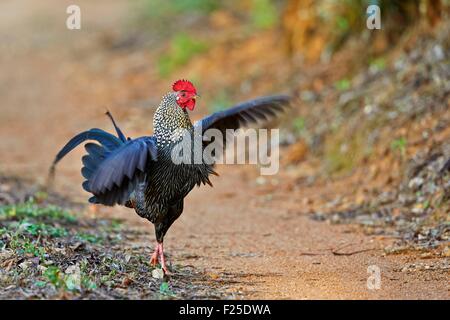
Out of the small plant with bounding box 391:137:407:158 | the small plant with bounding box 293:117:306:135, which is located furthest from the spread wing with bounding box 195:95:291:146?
the small plant with bounding box 293:117:306:135

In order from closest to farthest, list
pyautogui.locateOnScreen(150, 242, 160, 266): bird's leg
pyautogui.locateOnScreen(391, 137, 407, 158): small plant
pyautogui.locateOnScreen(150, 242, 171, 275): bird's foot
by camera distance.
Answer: pyautogui.locateOnScreen(150, 242, 171, 275): bird's foot
pyautogui.locateOnScreen(150, 242, 160, 266): bird's leg
pyautogui.locateOnScreen(391, 137, 407, 158): small plant

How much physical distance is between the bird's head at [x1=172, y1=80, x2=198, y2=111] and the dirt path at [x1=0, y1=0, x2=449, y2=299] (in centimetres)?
146

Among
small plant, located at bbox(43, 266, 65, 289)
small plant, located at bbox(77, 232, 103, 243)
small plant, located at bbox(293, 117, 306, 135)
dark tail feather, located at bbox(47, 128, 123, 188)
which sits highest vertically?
small plant, located at bbox(293, 117, 306, 135)

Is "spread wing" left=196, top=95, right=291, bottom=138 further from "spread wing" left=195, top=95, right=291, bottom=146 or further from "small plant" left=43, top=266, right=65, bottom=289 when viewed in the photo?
"small plant" left=43, top=266, right=65, bottom=289

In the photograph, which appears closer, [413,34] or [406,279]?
[406,279]

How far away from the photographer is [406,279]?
618 centimetres

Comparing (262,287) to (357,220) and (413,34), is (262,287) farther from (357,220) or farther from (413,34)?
(413,34)

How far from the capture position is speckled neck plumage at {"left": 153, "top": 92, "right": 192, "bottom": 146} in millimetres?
6352

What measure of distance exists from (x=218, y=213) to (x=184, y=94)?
10.5ft

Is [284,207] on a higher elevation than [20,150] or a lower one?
lower

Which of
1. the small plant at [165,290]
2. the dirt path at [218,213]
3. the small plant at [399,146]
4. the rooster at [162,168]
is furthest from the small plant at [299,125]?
the small plant at [165,290]

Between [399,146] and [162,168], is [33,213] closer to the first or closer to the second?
[162,168]
